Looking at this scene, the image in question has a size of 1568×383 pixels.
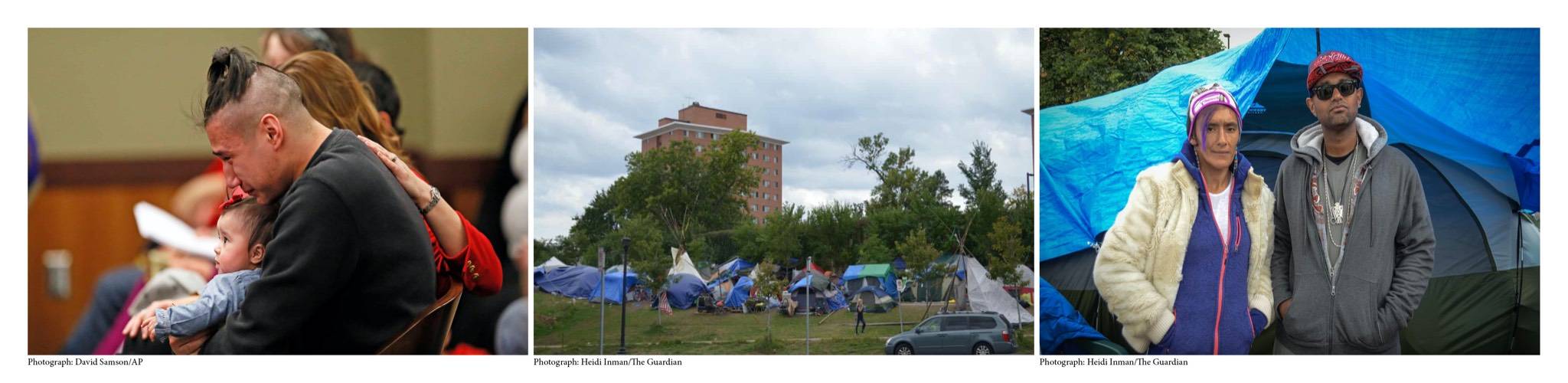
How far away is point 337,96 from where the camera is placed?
7.11 metres

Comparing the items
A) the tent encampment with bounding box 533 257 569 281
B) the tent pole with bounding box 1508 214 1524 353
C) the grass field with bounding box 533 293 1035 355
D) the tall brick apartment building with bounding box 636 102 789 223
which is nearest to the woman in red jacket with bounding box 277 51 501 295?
the tent encampment with bounding box 533 257 569 281

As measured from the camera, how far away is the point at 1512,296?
24.5ft

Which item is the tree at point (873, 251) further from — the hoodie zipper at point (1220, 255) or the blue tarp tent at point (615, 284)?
the hoodie zipper at point (1220, 255)

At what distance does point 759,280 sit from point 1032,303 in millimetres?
1975

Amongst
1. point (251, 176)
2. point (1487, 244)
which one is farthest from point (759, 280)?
point (1487, 244)

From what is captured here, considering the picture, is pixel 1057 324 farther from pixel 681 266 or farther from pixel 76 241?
pixel 76 241

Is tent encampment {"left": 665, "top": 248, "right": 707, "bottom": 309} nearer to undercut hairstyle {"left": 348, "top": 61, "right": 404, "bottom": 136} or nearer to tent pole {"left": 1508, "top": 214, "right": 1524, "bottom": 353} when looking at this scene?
undercut hairstyle {"left": 348, "top": 61, "right": 404, "bottom": 136}

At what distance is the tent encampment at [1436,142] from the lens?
741 centimetres

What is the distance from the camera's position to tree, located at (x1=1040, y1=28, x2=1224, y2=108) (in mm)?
7668

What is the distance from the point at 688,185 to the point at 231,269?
3.05 metres

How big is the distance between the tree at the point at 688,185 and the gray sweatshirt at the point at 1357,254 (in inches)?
148

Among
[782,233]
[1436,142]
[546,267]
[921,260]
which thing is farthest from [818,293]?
[1436,142]

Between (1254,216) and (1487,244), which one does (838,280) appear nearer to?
(1254,216)

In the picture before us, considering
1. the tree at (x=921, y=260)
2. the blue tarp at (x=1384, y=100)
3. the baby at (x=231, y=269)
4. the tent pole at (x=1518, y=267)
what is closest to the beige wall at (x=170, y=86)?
the baby at (x=231, y=269)
